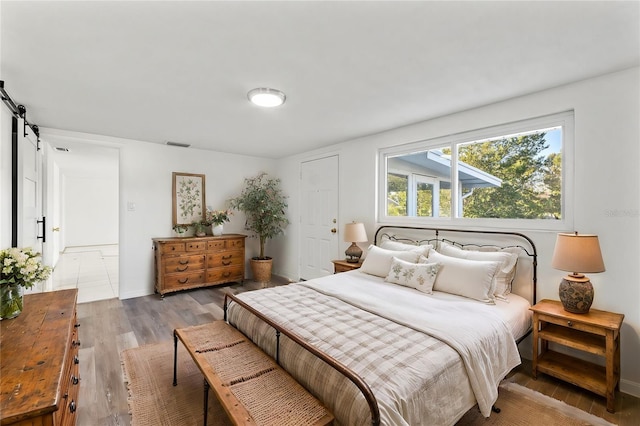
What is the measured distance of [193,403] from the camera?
6.99 feet

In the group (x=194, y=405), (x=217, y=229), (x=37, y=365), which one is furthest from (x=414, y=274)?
(x=217, y=229)

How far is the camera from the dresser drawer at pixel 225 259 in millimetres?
4961

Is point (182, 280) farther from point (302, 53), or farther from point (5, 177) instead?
point (302, 53)

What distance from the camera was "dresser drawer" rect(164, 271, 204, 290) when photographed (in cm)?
454

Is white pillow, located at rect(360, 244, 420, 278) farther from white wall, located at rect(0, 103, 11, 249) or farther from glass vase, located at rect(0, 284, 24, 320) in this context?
white wall, located at rect(0, 103, 11, 249)

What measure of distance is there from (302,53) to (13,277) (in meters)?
2.21

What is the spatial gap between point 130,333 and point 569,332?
13.8ft

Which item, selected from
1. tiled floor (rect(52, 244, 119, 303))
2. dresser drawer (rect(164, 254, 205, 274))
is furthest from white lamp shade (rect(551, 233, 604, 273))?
tiled floor (rect(52, 244, 119, 303))

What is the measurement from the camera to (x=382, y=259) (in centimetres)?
330

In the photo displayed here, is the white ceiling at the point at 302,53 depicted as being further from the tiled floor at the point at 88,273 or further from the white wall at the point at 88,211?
the white wall at the point at 88,211

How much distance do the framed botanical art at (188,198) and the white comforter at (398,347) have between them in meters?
3.05

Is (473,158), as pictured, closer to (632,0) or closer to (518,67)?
(518,67)

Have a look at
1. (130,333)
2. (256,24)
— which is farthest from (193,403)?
(256,24)

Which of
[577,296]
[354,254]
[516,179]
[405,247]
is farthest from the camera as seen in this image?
[354,254]
